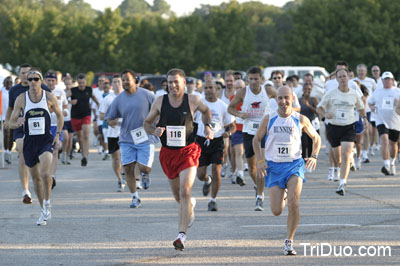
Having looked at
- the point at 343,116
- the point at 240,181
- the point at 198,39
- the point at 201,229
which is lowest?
the point at 201,229

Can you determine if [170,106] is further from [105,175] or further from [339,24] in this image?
[339,24]

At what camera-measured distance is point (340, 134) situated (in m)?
13.5

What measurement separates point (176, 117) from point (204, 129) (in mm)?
581

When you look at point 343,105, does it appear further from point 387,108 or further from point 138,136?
point 138,136

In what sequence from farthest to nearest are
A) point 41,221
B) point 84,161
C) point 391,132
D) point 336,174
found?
1. point 84,161
2. point 391,132
3. point 336,174
4. point 41,221

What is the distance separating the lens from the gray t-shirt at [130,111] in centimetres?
1202

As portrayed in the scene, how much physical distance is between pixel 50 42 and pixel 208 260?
60.6 meters

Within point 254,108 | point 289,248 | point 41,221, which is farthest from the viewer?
point 254,108

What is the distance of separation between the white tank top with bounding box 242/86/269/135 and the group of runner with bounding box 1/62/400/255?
1cm

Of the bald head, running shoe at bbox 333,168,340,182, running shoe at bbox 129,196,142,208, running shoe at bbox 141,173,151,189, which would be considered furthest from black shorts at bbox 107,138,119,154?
running shoe at bbox 333,168,340,182

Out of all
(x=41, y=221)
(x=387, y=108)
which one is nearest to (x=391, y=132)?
(x=387, y=108)

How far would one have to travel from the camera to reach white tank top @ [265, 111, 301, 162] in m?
8.30

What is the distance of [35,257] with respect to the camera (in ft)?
26.3

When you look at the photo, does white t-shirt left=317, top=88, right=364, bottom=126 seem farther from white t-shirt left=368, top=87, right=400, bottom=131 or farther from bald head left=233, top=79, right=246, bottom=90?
bald head left=233, top=79, right=246, bottom=90
